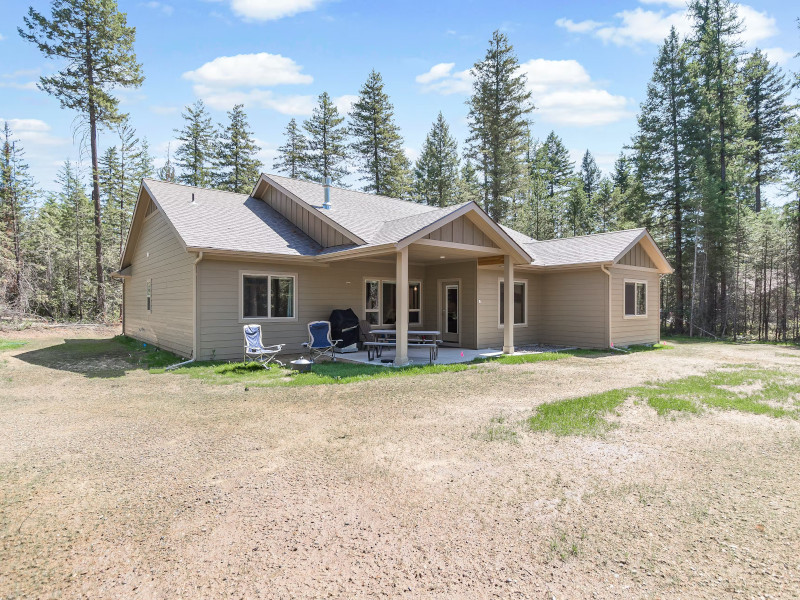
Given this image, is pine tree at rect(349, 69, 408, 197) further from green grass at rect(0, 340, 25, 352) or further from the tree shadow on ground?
green grass at rect(0, 340, 25, 352)

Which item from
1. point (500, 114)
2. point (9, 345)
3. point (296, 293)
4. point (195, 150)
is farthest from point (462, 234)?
point (195, 150)

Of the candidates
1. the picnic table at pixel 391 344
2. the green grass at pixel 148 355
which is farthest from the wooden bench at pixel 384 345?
the green grass at pixel 148 355

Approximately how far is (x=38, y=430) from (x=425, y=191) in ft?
93.8

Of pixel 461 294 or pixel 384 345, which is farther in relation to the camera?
pixel 461 294

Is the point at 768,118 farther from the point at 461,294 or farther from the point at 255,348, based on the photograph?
the point at 255,348

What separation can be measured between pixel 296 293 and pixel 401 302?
3.34 m

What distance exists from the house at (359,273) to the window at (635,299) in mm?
64

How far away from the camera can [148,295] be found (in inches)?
534

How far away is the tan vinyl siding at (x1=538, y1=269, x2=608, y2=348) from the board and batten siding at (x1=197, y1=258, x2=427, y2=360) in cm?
535

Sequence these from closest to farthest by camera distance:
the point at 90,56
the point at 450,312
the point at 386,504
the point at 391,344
A: the point at 386,504 < the point at 391,344 < the point at 450,312 < the point at 90,56

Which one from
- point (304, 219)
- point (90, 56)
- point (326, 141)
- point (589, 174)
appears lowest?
point (304, 219)

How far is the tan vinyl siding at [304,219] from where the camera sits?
444 inches

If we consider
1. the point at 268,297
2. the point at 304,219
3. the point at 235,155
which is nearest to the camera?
Answer: the point at 268,297

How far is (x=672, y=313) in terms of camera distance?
20.1m
